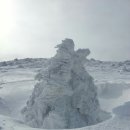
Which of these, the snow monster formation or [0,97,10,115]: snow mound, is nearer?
the snow monster formation

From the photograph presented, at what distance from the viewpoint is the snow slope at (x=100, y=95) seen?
14438mm

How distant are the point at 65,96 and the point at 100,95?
21.5 feet

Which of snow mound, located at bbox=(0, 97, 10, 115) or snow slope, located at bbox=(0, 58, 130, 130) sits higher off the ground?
snow slope, located at bbox=(0, 58, 130, 130)

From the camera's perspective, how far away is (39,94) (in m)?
18.9

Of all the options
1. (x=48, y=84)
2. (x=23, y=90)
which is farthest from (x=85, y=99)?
(x=23, y=90)

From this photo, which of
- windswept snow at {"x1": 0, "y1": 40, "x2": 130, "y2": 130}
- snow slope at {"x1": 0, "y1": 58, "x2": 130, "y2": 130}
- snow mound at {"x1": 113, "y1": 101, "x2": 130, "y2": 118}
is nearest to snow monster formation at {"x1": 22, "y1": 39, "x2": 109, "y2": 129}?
windswept snow at {"x1": 0, "y1": 40, "x2": 130, "y2": 130}

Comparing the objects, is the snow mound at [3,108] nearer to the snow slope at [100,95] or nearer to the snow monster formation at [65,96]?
the snow slope at [100,95]

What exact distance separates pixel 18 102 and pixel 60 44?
6.95 meters

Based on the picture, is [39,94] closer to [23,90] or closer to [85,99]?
[85,99]

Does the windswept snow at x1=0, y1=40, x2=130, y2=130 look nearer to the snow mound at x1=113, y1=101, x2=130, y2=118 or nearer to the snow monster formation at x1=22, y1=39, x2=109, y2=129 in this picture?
the snow mound at x1=113, y1=101, x2=130, y2=118

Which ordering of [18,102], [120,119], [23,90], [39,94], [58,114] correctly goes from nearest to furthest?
1. [120,119]
2. [58,114]
3. [39,94]
4. [18,102]
5. [23,90]

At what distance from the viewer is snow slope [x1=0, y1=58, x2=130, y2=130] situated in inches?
568

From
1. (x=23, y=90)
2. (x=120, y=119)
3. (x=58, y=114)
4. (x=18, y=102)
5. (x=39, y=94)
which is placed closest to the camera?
(x=120, y=119)

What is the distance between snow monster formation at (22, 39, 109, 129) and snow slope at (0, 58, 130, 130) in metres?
0.99
